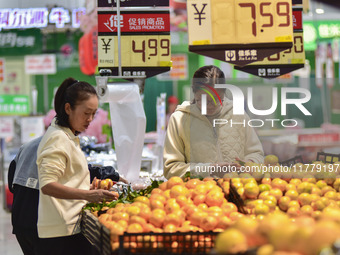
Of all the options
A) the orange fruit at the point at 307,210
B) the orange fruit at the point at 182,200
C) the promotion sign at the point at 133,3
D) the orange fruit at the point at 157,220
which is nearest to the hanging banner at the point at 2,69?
the promotion sign at the point at 133,3

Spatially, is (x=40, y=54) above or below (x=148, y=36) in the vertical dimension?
above

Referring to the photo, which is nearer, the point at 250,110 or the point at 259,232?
the point at 259,232

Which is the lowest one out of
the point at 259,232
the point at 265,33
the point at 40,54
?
the point at 259,232

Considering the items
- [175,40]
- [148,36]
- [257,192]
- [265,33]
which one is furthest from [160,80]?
[257,192]

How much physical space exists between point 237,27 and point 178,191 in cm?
142

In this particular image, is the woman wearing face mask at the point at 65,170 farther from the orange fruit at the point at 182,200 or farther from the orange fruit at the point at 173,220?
the orange fruit at the point at 173,220

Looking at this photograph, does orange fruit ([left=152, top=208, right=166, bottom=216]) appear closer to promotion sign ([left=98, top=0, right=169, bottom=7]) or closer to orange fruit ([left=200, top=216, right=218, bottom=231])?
orange fruit ([left=200, top=216, right=218, bottom=231])

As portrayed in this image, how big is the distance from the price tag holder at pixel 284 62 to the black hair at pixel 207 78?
76.0 inches

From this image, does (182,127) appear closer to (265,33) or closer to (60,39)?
(265,33)

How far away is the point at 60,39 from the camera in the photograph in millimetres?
14914

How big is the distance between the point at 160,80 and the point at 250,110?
12.7 metres

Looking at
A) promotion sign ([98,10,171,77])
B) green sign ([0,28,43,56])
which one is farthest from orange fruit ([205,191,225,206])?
green sign ([0,28,43,56])

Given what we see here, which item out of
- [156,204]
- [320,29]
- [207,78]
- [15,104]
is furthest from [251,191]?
[15,104]

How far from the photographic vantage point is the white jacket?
364 cm
